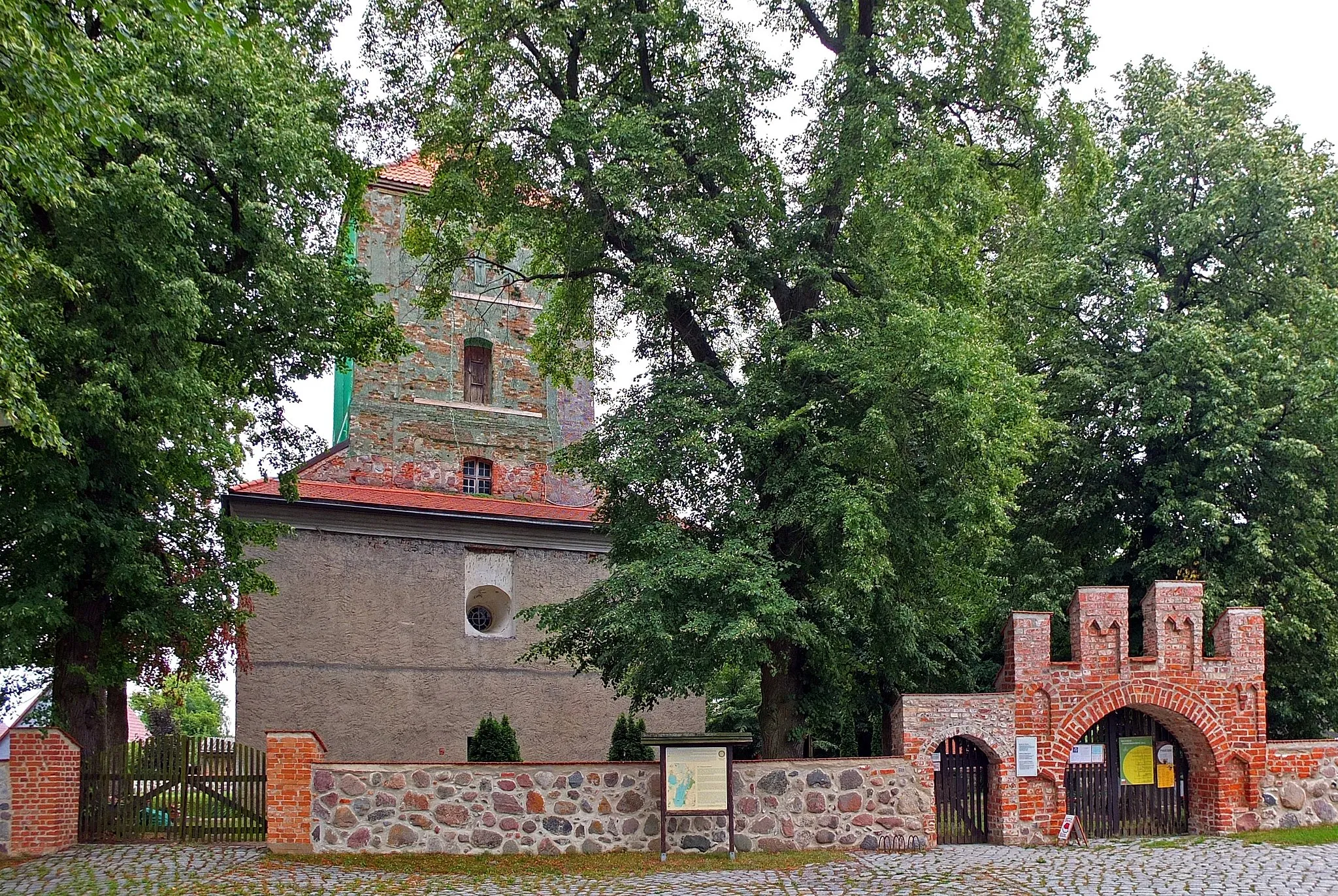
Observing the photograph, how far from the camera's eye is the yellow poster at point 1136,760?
16.0m

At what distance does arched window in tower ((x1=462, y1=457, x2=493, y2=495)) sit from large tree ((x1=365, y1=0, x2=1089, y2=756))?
785 centimetres

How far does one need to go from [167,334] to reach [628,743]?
12.7m

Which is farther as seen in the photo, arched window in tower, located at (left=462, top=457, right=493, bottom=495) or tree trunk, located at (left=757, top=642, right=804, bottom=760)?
arched window in tower, located at (left=462, top=457, right=493, bottom=495)

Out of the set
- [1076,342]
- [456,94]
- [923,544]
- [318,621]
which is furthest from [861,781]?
[318,621]

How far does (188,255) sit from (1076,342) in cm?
1408

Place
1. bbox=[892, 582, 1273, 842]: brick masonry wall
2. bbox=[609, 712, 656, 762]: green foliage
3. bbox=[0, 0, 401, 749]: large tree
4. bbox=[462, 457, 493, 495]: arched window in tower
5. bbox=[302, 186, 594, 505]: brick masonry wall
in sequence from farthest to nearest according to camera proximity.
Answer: bbox=[462, 457, 493, 495]: arched window in tower < bbox=[302, 186, 594, 505]: brick masonry wall < bbox=[609, 712, 656, 762]: green foliage < bbox=[892, 582, 1273, 842]: brick masonry wall < bbox=[0, 0, 401, 749]: large tree

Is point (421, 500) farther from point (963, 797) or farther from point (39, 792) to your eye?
point (963, 797)

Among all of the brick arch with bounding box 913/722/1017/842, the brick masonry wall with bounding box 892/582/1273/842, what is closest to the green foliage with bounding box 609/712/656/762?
the brick masonry wall with bounding box 892/582/1273/842

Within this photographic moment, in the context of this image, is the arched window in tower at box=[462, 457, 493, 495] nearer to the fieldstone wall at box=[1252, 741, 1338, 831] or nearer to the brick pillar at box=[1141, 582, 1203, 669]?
the brick pillar at box=[1141, 582, 1203, 669]

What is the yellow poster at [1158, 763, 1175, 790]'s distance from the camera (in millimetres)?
16047

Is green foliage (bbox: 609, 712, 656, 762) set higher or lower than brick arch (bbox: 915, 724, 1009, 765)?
lower

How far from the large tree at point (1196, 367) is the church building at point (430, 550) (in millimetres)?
9749

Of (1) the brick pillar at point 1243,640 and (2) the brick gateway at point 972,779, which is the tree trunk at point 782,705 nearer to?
(2) the brick gateway at point 972,779

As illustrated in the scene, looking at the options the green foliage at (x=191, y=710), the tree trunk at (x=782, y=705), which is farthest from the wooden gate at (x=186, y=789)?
the green foliage at (x=191, y=710)
